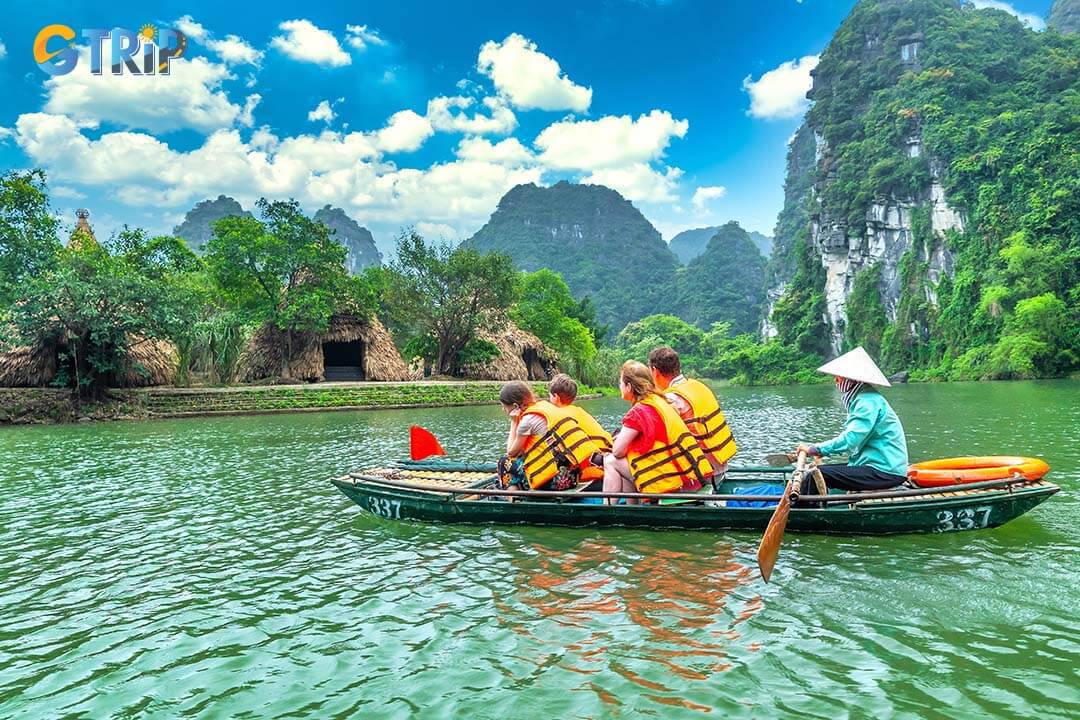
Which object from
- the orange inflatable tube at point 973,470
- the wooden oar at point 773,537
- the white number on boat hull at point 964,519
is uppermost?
the orange inflatable tube at point 973,470

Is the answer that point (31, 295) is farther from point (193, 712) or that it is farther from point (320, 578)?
point (193, 712)

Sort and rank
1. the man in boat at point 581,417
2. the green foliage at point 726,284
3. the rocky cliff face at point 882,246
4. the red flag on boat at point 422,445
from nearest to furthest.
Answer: the man in boat at point 581,417 → the red flag on boat at point 422,445 → the rocky cliff face at point 882,246 → the green foliage at point 726,284

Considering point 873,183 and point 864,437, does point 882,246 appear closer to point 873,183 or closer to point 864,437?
point 873,183

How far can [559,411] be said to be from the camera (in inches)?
297

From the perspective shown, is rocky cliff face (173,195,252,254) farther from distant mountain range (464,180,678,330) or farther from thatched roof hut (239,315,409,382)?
thatched roof hut (239,315,409,382)

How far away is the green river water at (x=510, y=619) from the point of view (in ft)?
11.9

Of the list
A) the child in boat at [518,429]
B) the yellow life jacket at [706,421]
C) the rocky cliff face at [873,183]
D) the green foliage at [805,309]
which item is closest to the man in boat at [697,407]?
the yellow life jacket at [706,421]

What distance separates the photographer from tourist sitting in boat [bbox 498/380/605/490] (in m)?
7.50

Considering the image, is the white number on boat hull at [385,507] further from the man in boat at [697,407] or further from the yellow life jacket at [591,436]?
the man in boat at [697,407]

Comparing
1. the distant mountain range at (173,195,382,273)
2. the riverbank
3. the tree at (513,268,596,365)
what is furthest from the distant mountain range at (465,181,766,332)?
the riverbank

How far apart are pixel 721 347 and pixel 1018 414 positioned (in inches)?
2763

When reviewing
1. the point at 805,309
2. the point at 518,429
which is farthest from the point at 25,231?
the point at 805,309

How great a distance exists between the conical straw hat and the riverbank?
73.8 ft

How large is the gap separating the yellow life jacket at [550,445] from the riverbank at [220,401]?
19.9 meters
